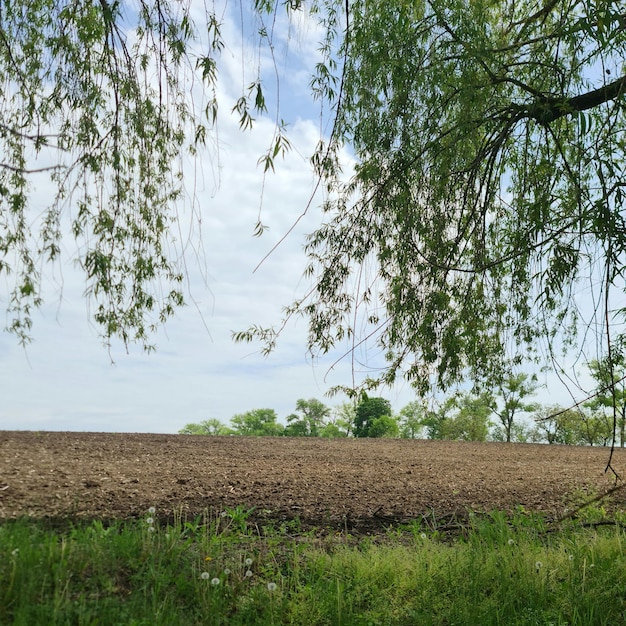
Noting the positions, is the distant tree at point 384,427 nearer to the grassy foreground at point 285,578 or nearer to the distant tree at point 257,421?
the distant tree at point 257,421

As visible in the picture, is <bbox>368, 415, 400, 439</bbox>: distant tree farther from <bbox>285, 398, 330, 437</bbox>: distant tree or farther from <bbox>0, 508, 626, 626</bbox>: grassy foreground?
<bbox>0, 508, 626, 626</bbox>: grassy foreground

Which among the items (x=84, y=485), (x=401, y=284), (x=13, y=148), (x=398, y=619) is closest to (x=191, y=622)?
(x=398, y=619)

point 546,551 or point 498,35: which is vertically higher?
point 498,35

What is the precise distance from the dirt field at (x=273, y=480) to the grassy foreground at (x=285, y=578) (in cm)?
49

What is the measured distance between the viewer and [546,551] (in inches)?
156

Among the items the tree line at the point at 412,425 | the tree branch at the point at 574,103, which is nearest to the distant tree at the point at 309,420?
the tree line at the point at 412,425

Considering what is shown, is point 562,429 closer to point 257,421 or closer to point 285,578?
point 257,421

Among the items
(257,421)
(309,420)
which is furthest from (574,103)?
(257,421)

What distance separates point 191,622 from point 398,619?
1.04m

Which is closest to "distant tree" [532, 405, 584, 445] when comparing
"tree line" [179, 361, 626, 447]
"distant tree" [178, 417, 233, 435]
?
"tree line" [179, 361, 626, 447]

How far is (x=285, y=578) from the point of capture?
124 inches

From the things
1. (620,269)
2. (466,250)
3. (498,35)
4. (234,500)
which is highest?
(498,35)

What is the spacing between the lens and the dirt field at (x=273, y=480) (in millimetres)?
4363

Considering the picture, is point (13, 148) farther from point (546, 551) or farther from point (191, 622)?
point (546, 551)
